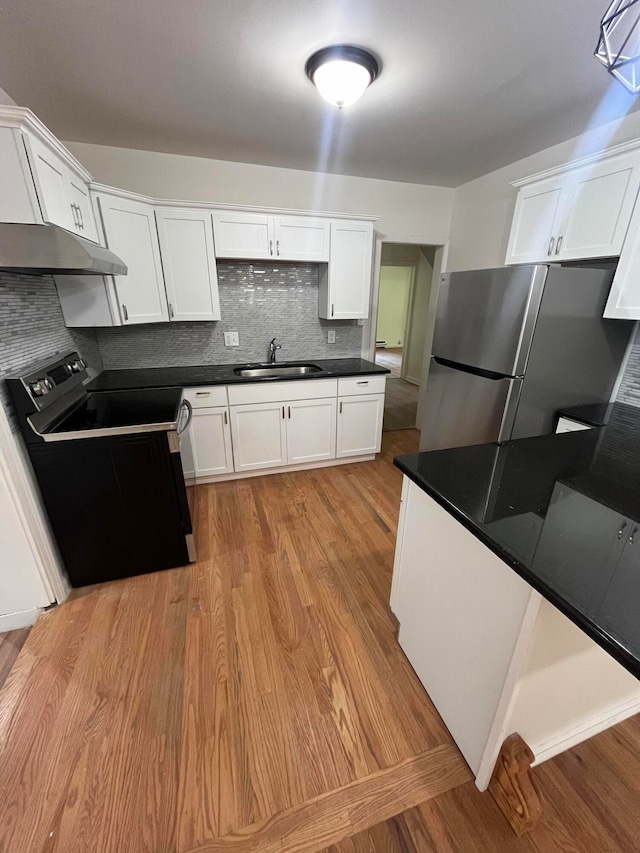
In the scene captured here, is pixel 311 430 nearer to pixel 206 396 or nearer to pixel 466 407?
pixel 206 396

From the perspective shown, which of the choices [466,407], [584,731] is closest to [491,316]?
[466,407]

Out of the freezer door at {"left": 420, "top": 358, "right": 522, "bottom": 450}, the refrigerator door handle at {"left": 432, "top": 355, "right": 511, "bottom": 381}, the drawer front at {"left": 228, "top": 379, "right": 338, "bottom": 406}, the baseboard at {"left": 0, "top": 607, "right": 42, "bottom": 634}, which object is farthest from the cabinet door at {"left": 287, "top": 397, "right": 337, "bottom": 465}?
the baseboard at {"left": 0, "top": 607, "right": 42, "bottom": 634}

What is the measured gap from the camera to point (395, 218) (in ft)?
10.3

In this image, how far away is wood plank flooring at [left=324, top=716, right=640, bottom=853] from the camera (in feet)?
3.14

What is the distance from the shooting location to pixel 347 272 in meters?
2.84

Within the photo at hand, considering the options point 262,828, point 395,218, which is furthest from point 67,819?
point 395,218

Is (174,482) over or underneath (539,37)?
underneath

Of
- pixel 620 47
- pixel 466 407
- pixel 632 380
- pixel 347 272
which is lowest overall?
pixel 466 407

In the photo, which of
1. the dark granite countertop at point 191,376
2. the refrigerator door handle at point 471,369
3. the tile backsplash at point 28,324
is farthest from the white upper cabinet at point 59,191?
the refrigerator door handle at point 471,369

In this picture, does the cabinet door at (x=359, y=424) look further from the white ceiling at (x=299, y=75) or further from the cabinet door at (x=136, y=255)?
the white ceiling at (x=299, y=75)

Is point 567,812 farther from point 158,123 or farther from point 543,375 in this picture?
point 158,123

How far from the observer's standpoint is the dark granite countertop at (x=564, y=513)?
664 mm

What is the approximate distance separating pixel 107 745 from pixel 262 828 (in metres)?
0.60

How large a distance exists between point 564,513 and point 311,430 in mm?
2098
